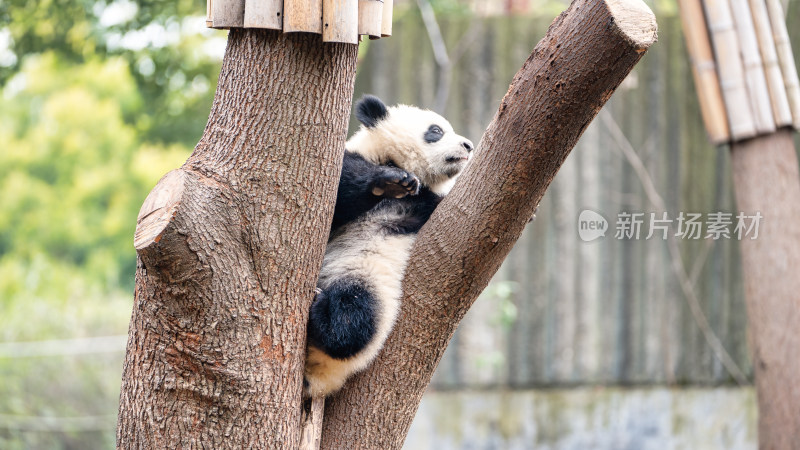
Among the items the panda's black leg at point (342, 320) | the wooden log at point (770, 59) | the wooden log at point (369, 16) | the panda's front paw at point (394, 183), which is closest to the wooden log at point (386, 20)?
the wooden log at point (369, 16)

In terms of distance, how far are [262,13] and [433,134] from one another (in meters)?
1.41

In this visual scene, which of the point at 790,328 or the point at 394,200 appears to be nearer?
the point at 394,200

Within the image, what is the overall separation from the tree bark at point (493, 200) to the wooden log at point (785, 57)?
283cm

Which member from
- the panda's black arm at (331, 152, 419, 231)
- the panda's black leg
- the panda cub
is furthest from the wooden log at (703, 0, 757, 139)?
the panda's black leg

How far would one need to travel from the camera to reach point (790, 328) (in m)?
4.16

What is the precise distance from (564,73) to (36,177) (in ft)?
34.3

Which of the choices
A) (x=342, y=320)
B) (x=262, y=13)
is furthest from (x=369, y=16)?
(x=342, y=320)

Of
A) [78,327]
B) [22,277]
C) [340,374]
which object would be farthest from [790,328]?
[22,277]

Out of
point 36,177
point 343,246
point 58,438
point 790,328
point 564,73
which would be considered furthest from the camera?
point 36,177

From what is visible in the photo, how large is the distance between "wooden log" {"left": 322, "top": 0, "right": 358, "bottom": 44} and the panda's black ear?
1.25 metres

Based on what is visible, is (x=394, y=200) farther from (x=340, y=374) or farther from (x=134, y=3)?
(x=134, y=3)

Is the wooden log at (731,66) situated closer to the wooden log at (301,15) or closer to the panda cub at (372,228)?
the panda cub at (372,228)

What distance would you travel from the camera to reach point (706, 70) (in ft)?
14.4

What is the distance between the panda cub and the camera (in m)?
2.34
